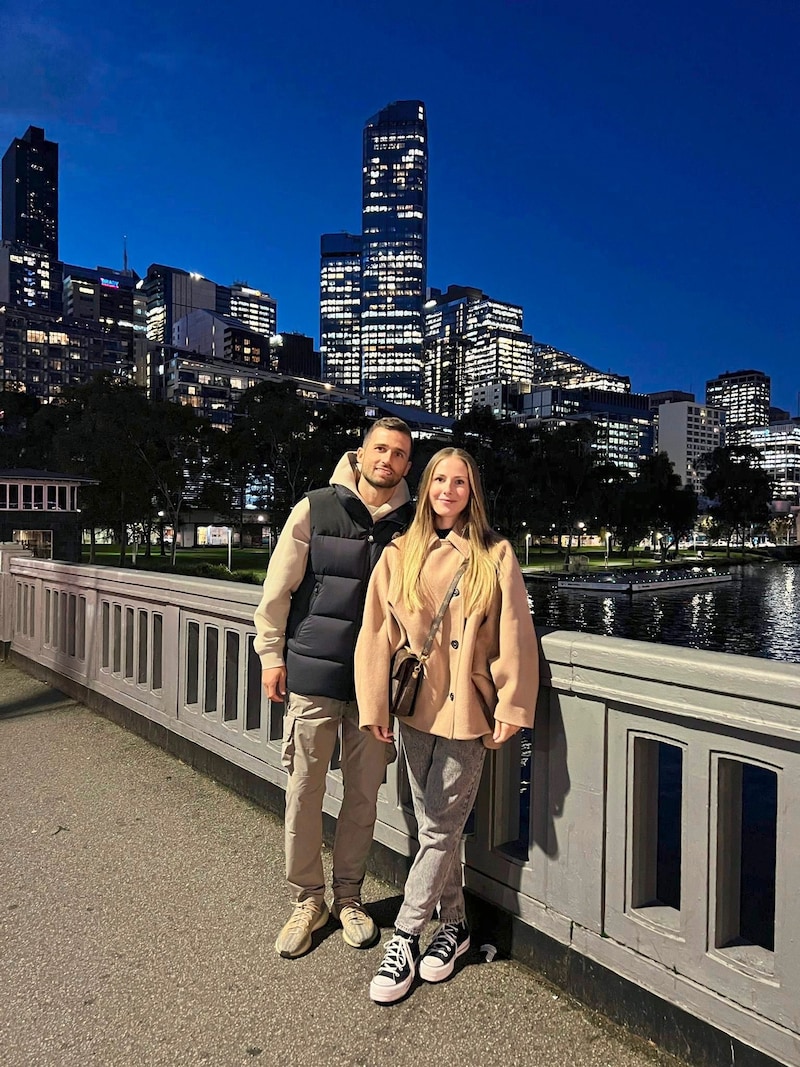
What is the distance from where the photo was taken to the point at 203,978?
3000 mm

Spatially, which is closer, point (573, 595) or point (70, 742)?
point (70, 742)

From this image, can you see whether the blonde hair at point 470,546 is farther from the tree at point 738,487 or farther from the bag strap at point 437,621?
the tree at point 738,487

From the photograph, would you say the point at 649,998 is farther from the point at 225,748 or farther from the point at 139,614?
the point at 139,614

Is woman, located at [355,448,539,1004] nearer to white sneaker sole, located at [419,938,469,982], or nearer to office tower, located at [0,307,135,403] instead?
white sneaker sole, located at [419,938,469,982]

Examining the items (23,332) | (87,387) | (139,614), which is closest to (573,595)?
(87,387)

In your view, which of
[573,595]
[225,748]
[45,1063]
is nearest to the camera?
[45,1063]

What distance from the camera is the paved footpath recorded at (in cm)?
261

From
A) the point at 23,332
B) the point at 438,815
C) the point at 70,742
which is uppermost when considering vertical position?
the point at 23,332

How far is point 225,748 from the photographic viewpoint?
5055 millimetres

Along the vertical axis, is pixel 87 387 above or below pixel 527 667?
above

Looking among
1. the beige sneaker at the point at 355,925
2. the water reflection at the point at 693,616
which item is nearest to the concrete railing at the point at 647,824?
the beige sneaker at the point at 355,925

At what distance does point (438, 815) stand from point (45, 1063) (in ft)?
4.99

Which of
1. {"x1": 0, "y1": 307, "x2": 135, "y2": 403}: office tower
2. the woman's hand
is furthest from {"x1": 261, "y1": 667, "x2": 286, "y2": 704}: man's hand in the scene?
{"x1": 0, "y1": 307, "x2": 135, "y2": 403}: office tower

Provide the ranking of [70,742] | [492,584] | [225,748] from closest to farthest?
[492,584]
[225,748]
[70,742]
